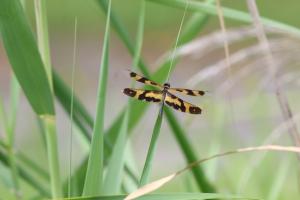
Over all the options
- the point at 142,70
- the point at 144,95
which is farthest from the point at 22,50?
the point at 142,70

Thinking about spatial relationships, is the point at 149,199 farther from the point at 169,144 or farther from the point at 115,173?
the point at 169,144

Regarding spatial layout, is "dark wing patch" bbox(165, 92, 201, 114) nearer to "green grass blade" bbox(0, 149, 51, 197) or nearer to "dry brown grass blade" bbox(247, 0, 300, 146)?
"dry brown grass blade" bbox(247, 0, 300, 146)

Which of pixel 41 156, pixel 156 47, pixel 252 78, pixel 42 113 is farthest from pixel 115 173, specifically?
pixel 156 47

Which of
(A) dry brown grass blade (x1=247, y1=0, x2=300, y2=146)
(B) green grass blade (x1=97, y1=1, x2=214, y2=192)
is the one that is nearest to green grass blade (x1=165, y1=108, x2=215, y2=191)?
(B) green grass blade (x1=97, y1=1, x2=214, y2=192)

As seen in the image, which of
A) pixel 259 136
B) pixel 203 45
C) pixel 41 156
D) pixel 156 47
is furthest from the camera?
pixel 156 47

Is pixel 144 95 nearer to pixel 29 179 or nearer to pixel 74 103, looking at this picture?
pixel 74 103

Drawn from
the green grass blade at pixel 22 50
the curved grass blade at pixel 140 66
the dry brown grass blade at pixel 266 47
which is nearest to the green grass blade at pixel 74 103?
the curved grass blade at pixel 140 66

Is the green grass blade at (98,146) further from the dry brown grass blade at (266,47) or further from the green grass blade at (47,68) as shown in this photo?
the dry brown grass blade at (266,47)
